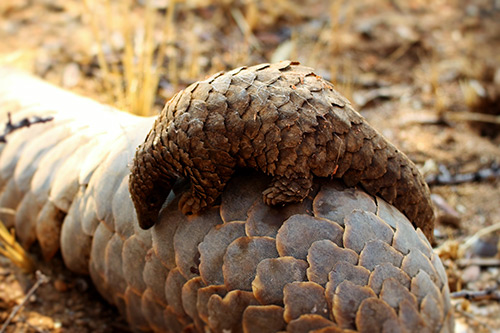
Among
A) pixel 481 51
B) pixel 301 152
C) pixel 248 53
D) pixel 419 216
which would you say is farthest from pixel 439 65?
pixel 301 152

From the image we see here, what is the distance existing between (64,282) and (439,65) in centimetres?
312

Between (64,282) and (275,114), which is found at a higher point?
(275,114)

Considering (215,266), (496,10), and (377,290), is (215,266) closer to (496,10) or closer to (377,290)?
(377,290)

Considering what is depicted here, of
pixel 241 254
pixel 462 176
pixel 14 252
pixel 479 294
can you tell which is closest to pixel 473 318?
pixel 479 294

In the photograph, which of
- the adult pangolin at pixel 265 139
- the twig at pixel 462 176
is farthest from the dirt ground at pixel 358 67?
the adult pangolin at pixel 265 139

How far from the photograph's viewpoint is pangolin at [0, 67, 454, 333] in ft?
4.96

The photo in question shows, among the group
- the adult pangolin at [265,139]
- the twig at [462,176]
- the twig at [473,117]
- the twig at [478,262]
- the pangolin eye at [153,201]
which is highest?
the adult pangolin at [265,139]

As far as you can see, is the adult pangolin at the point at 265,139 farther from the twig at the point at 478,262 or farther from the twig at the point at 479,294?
the twig at the point at 478,262

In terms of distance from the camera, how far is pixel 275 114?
1534 millimetres

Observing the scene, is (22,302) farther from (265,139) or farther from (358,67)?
(358,67)

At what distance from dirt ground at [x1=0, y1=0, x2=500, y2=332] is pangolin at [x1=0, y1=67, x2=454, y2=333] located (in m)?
0.35

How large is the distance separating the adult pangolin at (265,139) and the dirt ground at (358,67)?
847 mm

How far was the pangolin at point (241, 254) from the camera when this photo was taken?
1511mm

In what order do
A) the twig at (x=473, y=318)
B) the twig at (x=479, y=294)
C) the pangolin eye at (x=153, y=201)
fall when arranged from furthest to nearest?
the twig at (x=479, y=294)
the twig at (x=473, y=318)
the pangolin eye at (x=153, y=201)
